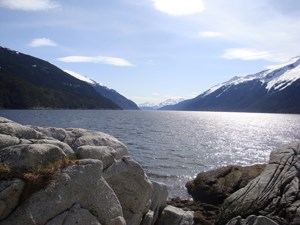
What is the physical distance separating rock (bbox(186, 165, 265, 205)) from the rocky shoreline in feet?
13.2

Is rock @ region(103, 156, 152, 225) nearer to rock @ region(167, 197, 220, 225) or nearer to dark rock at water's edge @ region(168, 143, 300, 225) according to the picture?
dark rock at water's edge @ region(168, 143, 300, 225)

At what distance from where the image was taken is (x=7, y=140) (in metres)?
14.1

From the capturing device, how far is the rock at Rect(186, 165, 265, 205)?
Result: 89.2 ft

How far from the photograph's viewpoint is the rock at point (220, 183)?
27188 mm

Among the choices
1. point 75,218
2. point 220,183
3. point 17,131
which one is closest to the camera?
point 75,218

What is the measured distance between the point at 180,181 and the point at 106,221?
22713 mm

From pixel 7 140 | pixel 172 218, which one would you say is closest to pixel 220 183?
pixel 172 218

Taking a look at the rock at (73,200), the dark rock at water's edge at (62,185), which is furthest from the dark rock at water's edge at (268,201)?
the rock at (73,200)

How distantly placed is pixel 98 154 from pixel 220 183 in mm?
14963

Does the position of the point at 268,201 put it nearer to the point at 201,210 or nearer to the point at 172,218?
the point at 172,218

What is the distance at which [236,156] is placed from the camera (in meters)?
55.8

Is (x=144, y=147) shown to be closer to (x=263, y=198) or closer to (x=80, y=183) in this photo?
(x=263, y=198)

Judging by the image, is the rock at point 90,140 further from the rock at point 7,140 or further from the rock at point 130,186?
the rock at point 7,140

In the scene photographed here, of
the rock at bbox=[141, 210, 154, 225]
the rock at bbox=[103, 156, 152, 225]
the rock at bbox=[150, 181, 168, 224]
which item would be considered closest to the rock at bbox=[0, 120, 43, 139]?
the rock at bbox=[103, 156, 152, 225]
